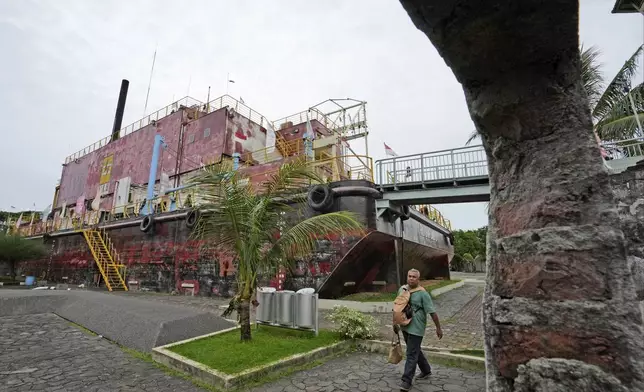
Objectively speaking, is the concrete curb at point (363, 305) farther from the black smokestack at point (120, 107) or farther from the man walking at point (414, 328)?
the black smokestack at point (120, 107)

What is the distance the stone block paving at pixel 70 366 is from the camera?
15.2 feet

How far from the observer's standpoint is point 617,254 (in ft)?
5.24

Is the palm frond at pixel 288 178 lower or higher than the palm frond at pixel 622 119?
lower

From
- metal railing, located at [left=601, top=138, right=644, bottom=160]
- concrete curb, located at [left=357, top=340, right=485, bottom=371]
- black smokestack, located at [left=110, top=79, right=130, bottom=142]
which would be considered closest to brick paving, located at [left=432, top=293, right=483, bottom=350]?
concrete curb, located at [left=357, top=340, right=485, bottom=371]

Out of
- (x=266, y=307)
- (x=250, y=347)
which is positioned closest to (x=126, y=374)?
(x=250, y=347)

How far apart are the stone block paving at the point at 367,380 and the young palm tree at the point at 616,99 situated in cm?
1510

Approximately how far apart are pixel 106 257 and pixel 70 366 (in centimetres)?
1677

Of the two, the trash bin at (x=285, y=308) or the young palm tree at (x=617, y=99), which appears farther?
the young palm tree at (x=617, y=99)

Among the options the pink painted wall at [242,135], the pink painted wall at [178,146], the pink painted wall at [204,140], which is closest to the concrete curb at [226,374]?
the pink painted wall at [178,146]

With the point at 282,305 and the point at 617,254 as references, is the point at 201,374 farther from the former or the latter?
the point at 617,254

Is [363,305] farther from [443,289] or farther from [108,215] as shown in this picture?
[108,215]

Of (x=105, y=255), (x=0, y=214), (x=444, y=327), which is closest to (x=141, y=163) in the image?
(x=105, y=255)

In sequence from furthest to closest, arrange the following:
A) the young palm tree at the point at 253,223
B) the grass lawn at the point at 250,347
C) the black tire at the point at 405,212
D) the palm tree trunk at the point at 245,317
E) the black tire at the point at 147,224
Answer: the black tire at the point at 147,224 < the black tire at the point at 405,212 < the young palm tree at the point at 253,223 < the palm tree trunk at the point at 245,317 < the grass lawn at the point at 250,347

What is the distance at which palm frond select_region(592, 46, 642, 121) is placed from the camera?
14192 millimetres
